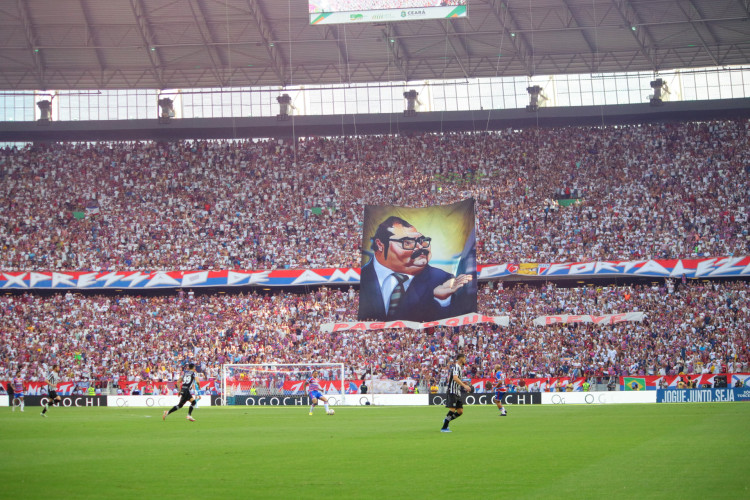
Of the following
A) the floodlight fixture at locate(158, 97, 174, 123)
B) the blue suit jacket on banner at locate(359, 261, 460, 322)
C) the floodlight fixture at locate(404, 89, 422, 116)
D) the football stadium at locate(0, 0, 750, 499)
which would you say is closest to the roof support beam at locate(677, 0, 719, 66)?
the football stadium at locate(0, 0, 750, 499)

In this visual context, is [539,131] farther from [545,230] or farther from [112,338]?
[112,338]

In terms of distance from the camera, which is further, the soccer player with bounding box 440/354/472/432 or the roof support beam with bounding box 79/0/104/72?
the roof support beam with bounding box 79/0/104/72

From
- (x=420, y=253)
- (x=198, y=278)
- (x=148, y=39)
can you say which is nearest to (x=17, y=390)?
(x=198, y=278)

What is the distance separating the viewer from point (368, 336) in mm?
55250

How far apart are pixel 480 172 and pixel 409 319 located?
18079mm

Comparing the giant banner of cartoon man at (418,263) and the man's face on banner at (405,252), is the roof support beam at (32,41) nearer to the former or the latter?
the giant banner of cartoon man at (418,263)

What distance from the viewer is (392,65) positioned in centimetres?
6462

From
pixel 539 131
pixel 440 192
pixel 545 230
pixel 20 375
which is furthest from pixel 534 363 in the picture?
pixel 20 375

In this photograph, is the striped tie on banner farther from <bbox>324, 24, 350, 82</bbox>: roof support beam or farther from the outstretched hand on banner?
<bbox>324, 24, 350, 82</bbox>: roof support beam

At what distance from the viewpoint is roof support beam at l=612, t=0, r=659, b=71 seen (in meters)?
55.2

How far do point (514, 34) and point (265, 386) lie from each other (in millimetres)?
29609

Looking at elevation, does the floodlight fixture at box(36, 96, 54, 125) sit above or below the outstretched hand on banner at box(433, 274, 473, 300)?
above

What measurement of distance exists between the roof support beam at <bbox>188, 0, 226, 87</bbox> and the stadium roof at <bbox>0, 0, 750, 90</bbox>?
92 millimetres

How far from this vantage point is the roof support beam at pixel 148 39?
5541 centimetres
